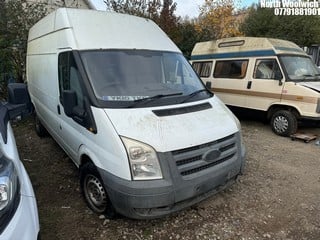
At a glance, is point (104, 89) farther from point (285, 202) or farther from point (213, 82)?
point (213, 82)

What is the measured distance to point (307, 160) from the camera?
17.5 ft

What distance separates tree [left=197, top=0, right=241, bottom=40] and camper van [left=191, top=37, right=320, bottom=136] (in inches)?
543

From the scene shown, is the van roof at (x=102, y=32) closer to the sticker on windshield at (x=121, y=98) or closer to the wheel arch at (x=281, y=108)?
the sticker on windshield at (x=121, y=98)

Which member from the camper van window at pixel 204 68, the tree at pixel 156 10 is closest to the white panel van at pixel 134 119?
the camper van window at pixel 204 68

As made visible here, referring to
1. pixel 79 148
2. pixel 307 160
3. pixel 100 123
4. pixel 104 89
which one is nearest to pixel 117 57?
pixel 104 89

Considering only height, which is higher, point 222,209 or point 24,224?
point 24,224

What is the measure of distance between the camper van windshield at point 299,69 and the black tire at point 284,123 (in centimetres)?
88

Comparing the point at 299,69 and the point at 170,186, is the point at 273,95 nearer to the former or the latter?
the point at 299,69

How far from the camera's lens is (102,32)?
3768 millimetres

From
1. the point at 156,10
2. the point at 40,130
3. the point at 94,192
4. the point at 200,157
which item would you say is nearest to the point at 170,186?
the point at 200,157

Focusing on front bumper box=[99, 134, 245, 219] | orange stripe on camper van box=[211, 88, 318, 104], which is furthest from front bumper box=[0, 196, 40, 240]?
orange stripe on camper van box=[211, 88, 318, 104]

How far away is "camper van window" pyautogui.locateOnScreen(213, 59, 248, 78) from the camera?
7.73 meters

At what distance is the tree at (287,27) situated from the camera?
18141 millimetres

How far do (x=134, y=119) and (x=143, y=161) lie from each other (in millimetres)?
475
